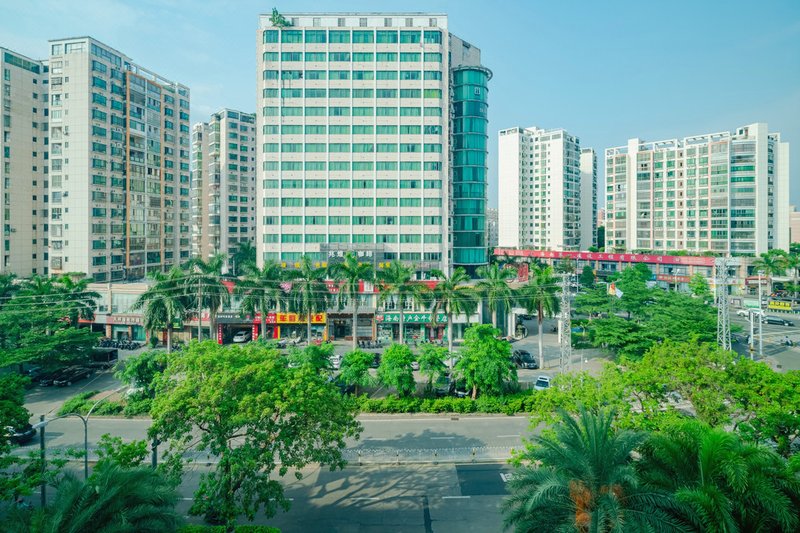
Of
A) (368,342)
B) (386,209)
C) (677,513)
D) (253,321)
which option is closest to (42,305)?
(253,321)

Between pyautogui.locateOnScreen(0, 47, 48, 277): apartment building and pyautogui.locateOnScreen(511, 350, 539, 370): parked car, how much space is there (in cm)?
7558

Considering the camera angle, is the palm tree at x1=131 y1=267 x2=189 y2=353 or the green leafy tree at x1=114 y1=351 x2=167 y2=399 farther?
the palm tree at x1=131 y1=267 x2=189 y2=353

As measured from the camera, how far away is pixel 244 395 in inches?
799

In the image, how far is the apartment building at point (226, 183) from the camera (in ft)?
339

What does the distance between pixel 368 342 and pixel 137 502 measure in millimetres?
44876

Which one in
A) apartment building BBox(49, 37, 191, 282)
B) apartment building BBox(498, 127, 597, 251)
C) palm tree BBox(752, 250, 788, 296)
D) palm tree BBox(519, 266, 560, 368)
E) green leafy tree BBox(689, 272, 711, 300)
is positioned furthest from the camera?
apartment building BBox(498, 127, 597, 251)

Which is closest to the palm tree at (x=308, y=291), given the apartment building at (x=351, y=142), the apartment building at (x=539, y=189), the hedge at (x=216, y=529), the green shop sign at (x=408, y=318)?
the green shop sign at (x=408, y=318)

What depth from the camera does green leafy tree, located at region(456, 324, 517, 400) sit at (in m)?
35.8

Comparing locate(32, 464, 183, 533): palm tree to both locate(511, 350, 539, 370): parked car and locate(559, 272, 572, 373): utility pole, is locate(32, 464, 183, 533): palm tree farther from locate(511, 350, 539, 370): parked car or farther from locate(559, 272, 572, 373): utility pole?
locate(511, 350, 539, 370): parked car

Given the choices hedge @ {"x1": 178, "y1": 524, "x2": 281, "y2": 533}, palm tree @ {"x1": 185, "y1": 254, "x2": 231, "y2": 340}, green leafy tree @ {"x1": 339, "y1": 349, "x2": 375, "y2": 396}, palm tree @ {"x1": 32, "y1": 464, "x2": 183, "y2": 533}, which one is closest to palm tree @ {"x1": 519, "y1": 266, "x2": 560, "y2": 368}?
green leafy tree @ {"x1": 339, "y1": 349, "x2": 375, "y2": 396}

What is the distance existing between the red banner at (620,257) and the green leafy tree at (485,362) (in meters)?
73.8

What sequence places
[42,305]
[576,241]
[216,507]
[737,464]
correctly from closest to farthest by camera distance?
1. [737,464]
2. [216,507]
3. [42,305]
4. [576,241]

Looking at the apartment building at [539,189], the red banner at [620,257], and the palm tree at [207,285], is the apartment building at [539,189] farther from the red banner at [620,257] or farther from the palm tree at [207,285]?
the palm tree at [207,285]

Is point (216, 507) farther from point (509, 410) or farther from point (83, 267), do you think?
point (83, 267)
